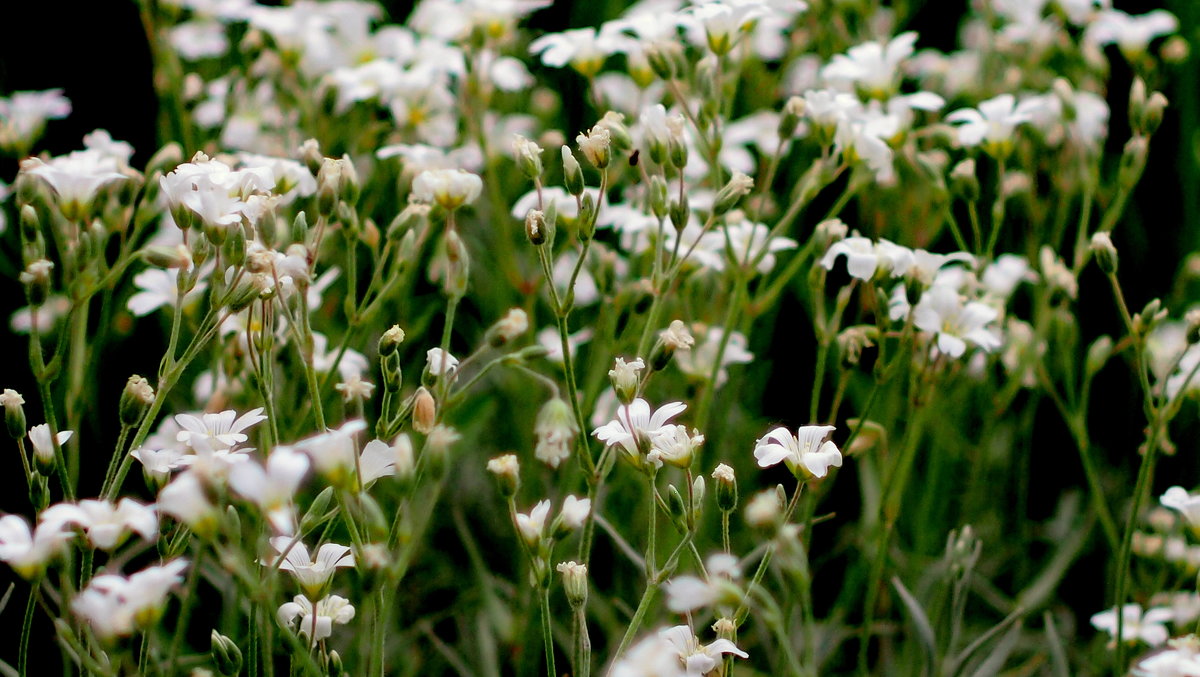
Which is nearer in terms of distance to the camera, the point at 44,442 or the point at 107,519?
the point at 107,519

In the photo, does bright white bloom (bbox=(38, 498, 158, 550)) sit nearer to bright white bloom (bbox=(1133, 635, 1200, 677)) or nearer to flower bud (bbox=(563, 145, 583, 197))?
flower bud (bbox=(563, 145, 583, 197))

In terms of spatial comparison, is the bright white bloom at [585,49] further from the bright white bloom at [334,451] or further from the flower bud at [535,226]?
the bright white bloom at [334,451]

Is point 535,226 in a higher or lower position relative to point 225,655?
higher

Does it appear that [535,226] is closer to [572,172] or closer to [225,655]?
[572,172]

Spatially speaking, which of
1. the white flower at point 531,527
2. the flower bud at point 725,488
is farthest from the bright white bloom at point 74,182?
Answer: the flower bud at point 725,488

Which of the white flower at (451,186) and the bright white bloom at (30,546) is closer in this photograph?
the bright white bloom at (30,546)

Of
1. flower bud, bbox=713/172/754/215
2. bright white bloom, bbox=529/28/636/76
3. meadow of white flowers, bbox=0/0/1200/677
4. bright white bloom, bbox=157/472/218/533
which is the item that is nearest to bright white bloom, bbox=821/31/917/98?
meadow of white flowers, bbox=0/0/1200/677

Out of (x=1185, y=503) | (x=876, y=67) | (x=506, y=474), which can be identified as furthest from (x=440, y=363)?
(x=876, y=67)
